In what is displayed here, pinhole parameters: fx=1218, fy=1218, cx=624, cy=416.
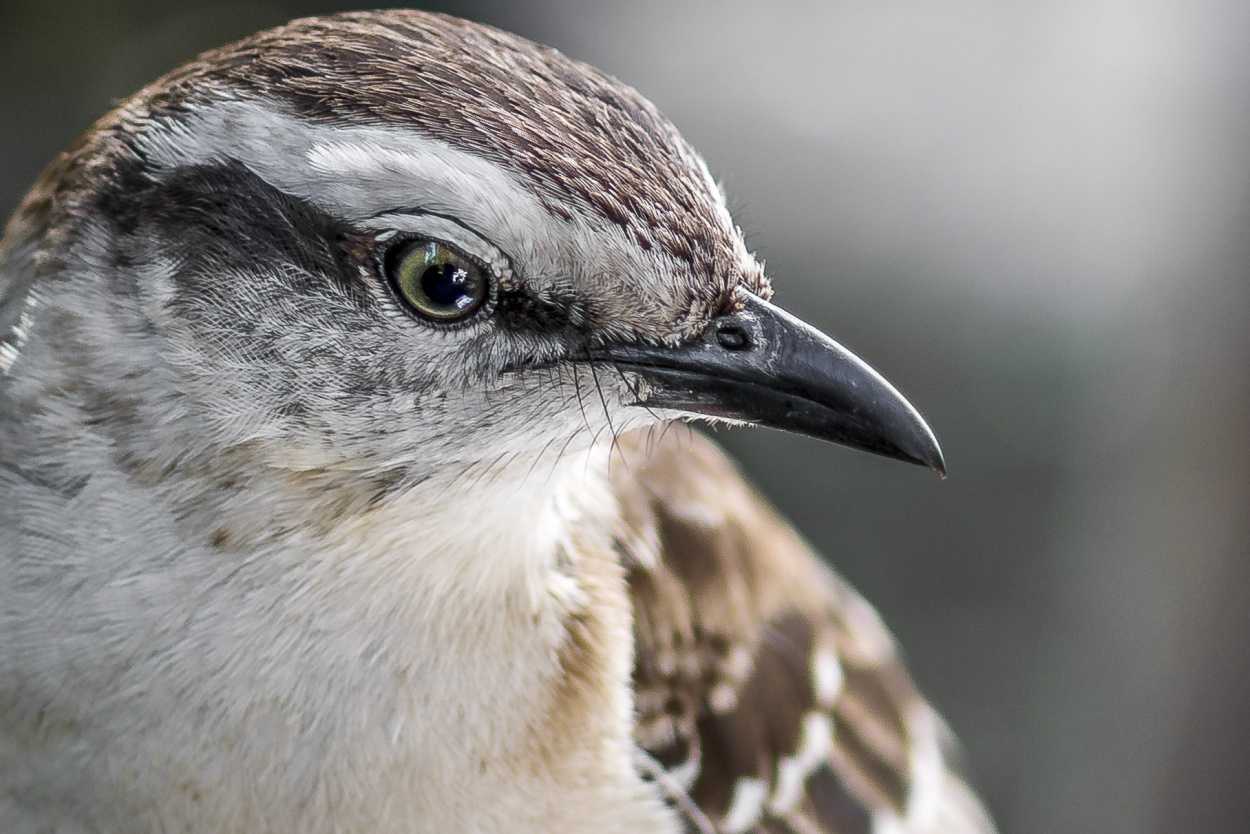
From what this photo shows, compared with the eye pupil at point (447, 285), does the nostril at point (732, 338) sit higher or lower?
higher

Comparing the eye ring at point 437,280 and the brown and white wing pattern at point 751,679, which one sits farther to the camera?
the brown and white wing pattern at point 751,679

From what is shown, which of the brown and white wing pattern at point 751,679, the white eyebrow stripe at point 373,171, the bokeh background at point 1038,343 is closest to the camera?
the white eyebrow stripe at point 373,171

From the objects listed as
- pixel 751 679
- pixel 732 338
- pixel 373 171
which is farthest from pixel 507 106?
pixel 751 679

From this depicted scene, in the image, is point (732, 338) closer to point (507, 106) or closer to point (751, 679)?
point (507, 106)

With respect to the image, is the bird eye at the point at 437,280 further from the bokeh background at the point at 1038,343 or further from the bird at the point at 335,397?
the bokeh background at the point at 1038,343

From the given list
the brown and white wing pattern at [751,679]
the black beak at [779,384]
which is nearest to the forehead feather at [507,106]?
the black beak at [779,384]

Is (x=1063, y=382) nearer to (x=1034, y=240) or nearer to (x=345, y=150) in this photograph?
(x=1034, y=240)

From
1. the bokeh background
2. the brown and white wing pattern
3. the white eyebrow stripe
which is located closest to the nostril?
the white eyebrow stripe

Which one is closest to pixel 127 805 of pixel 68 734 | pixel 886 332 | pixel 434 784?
pixel 68 734
